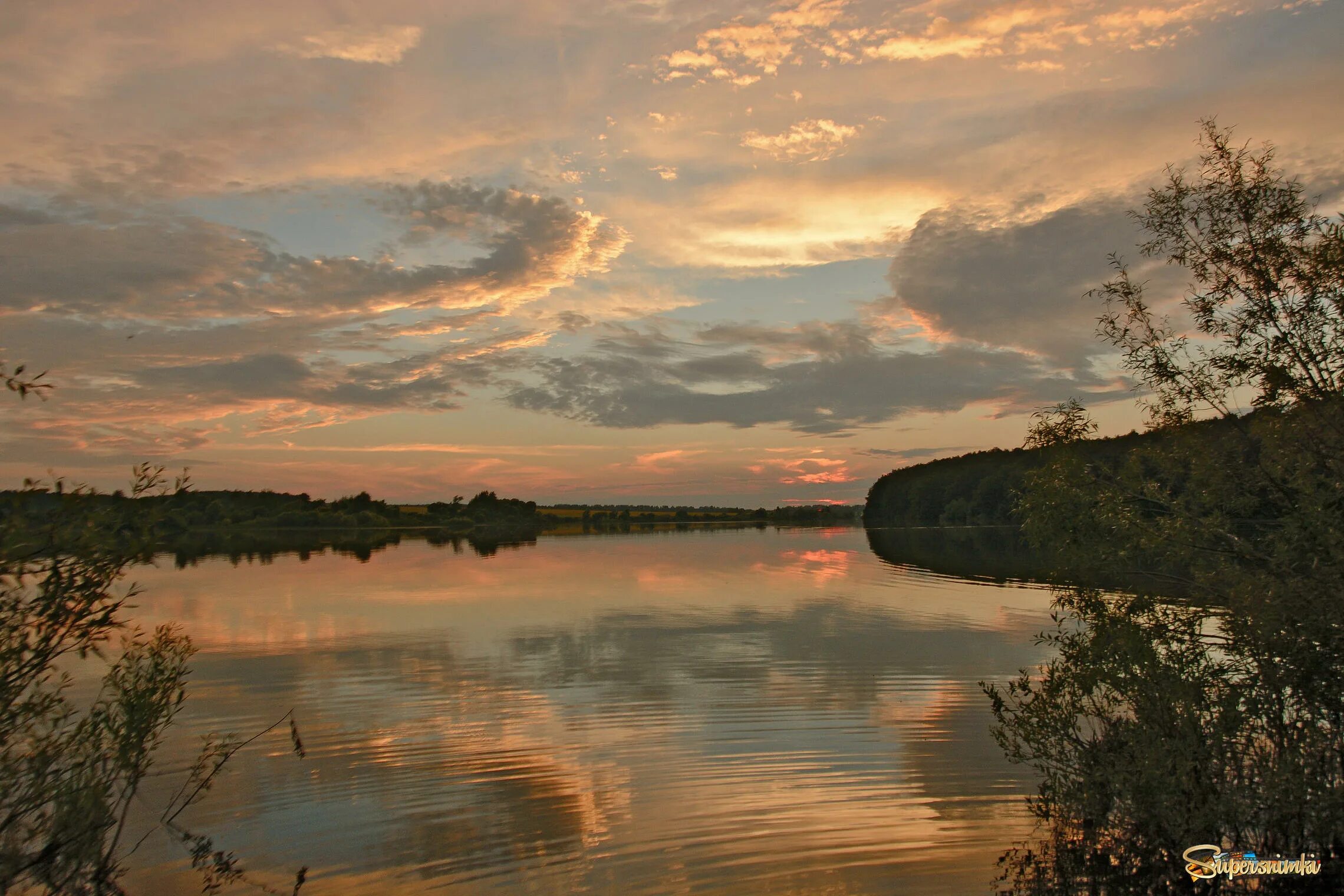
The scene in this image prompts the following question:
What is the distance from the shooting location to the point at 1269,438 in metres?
9.63

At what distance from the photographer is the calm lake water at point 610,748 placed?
10586 millimetres

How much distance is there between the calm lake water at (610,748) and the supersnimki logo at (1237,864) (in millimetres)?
2318

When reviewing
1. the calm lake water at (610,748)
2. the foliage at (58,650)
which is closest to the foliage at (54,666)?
the foliage at (58,650)

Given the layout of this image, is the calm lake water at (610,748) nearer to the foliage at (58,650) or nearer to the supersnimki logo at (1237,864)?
the foliage at (58,650)

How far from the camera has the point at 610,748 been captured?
1584 cm

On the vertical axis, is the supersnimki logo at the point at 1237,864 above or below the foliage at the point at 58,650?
below

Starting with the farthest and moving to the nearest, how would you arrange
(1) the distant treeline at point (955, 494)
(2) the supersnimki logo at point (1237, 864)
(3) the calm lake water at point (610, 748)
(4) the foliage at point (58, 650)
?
(1) the distant treeline at point (955, 494) → (3) the calm lake water at point (610, 748) → (2) the supersnimki logo at point (1237, 864) → (4) the foliage at point (58, 650)

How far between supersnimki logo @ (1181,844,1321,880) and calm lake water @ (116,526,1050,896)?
2318 millimetres

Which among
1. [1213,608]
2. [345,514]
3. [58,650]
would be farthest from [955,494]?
[58,650]

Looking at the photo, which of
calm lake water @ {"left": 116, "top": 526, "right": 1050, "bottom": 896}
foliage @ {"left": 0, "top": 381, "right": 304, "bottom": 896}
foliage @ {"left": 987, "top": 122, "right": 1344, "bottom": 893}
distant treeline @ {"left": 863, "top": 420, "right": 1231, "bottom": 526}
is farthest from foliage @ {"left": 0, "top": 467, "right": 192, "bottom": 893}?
distant treeline @ {"left": 863, "top": 420, "right": 1231, "bottom": 526}

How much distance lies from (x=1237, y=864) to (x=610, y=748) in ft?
33.8

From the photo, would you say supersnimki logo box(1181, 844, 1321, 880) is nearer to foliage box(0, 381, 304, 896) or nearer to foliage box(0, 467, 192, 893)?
foliage box(0, 381, 304, 896)

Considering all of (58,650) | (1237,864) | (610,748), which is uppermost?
(58,650)

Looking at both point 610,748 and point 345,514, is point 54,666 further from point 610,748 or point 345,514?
point 345,514
